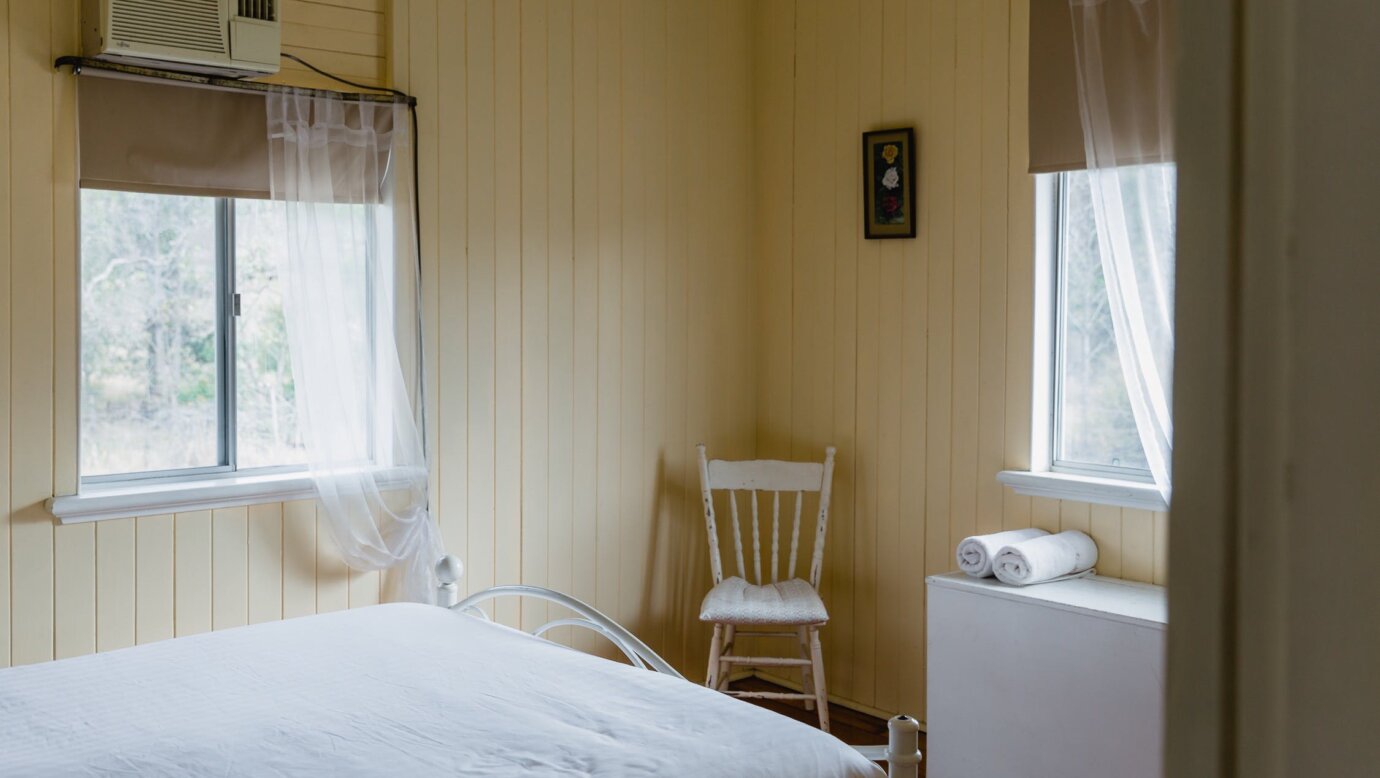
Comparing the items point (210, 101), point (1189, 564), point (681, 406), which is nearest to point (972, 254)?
point (681, 406)

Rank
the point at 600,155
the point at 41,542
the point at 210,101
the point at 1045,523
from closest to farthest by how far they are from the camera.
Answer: the point at 41,542 → the point at 210,101 → the point at 1045,523 → the point at 600,155

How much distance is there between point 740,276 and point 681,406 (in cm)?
58

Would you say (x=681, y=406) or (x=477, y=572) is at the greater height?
(x=681, y=406)

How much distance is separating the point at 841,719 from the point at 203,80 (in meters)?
2.85

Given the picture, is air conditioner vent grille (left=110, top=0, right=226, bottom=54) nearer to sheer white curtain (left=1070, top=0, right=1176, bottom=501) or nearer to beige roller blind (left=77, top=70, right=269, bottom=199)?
beige roller blind (left=77, top=70, right=269, bottom=199)

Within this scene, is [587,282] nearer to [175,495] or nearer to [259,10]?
[259,10]

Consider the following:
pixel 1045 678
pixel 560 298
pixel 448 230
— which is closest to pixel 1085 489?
pixel 1045 678

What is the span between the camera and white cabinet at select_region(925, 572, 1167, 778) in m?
2.81

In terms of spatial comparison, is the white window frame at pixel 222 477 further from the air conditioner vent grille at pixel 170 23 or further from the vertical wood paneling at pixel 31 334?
the air conditioner vent grille at pixel 170 23

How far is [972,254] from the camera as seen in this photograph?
362cm

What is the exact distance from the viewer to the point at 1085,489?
3.28m

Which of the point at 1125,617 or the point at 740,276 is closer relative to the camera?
the point at 1125,617

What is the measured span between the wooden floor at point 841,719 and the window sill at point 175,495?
1.75 metres

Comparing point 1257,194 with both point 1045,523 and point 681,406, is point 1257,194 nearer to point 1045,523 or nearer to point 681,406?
point 1045,523
